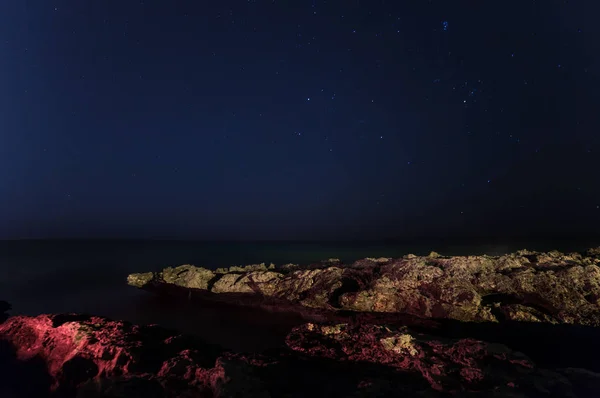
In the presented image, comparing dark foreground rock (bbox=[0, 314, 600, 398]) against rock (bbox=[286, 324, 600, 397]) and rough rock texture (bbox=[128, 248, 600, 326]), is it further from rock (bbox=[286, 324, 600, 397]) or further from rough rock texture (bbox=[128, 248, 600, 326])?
rough rock texture (bbox=[128, 248, 600, 326])

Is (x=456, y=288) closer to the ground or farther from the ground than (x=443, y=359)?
farther from the ground

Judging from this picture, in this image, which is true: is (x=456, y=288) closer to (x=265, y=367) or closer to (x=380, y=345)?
(x=380, y=345)

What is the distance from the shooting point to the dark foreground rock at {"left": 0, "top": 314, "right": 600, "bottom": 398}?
26.0 feet

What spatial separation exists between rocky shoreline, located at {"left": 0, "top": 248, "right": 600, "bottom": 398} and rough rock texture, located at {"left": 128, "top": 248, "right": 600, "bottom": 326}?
2.9 inches

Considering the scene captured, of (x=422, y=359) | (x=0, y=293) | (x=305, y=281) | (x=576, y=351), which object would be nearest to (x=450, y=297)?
(x=576, y=351)

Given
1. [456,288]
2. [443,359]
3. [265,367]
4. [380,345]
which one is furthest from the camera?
[456,288]

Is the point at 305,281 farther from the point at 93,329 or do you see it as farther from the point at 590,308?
the point at 590,308

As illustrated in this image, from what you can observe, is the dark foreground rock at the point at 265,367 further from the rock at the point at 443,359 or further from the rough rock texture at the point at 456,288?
the rough rock texture at the point at 456,288

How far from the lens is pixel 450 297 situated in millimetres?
16984

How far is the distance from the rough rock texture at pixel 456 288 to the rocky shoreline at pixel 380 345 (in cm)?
7

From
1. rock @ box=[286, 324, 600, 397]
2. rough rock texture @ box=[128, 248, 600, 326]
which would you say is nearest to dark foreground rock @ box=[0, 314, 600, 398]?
rock @ box=[286, 324, 600, 397]

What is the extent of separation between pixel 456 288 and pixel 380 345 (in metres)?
9.14

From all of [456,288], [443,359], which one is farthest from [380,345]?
[456,288]

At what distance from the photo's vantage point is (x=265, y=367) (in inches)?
360
